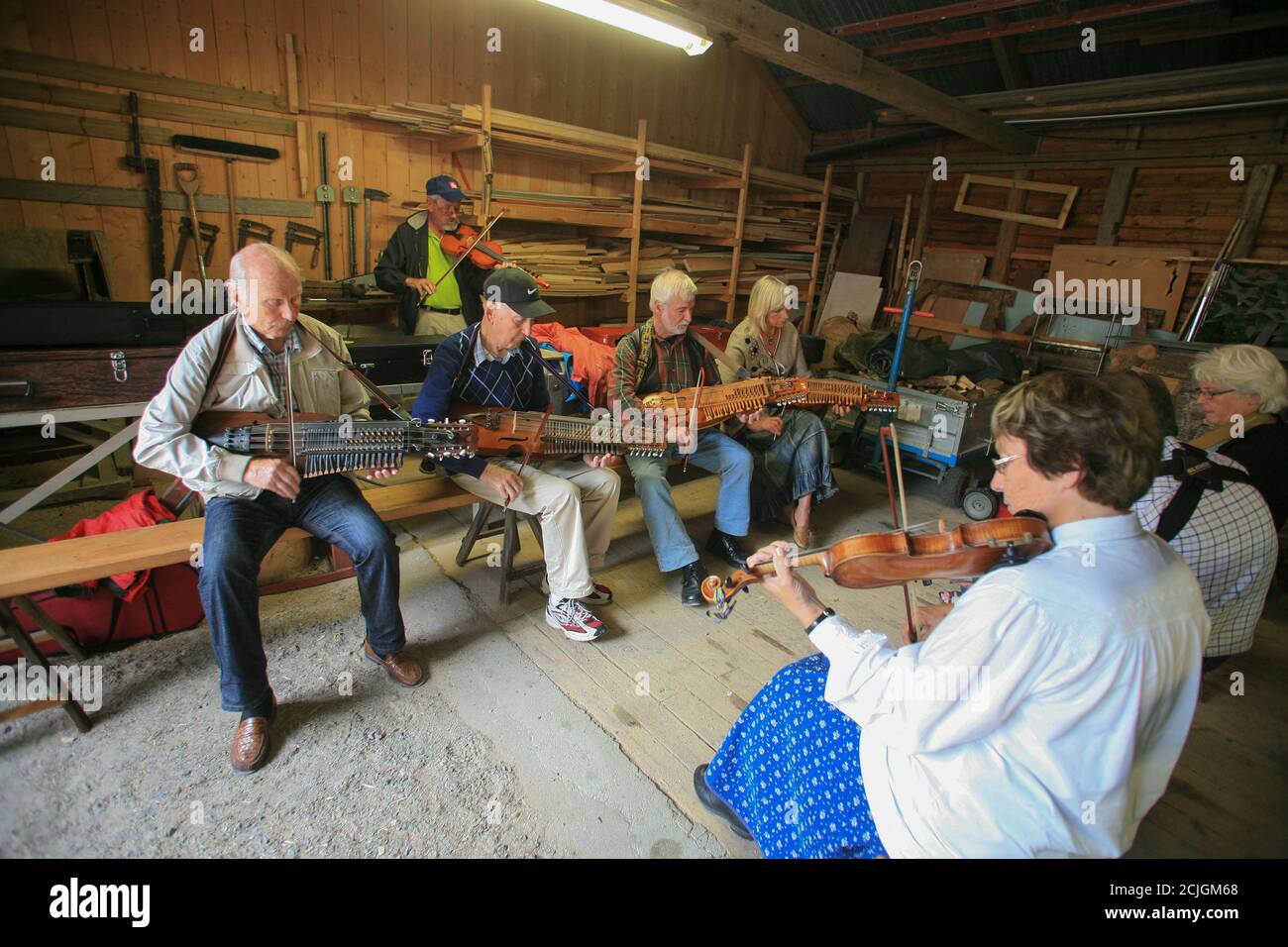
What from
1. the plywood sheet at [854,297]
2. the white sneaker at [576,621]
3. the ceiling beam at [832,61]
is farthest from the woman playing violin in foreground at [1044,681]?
the plywood sheet at [854,297]

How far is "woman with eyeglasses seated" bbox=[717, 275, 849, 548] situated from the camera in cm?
404

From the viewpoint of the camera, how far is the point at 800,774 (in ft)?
5.63

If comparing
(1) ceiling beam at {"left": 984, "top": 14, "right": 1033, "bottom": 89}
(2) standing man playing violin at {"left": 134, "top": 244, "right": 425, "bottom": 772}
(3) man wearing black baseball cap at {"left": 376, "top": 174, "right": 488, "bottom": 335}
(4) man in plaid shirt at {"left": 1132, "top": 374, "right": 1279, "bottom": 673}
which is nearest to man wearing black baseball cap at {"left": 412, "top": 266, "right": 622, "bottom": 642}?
(2) standing man playing violin at {"left": 134, "top": 244, "right": 425, "bottom": 772}

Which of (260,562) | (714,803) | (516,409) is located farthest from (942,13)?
(260,562)

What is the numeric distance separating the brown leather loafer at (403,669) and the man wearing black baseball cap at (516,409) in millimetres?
653

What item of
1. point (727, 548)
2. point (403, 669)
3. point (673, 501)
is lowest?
point (403, 669)

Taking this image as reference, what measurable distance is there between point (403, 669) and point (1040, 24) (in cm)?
710

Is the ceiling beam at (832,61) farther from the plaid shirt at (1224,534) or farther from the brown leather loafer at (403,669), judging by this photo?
the brown leather loafer at (403,669)

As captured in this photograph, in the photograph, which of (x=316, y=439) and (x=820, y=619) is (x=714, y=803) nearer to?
(x=820, y=619)

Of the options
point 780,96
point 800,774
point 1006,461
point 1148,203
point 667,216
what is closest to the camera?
point 1006,461

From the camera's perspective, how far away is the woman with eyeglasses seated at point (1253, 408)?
105 inches

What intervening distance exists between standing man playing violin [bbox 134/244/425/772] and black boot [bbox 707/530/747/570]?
189 cm
